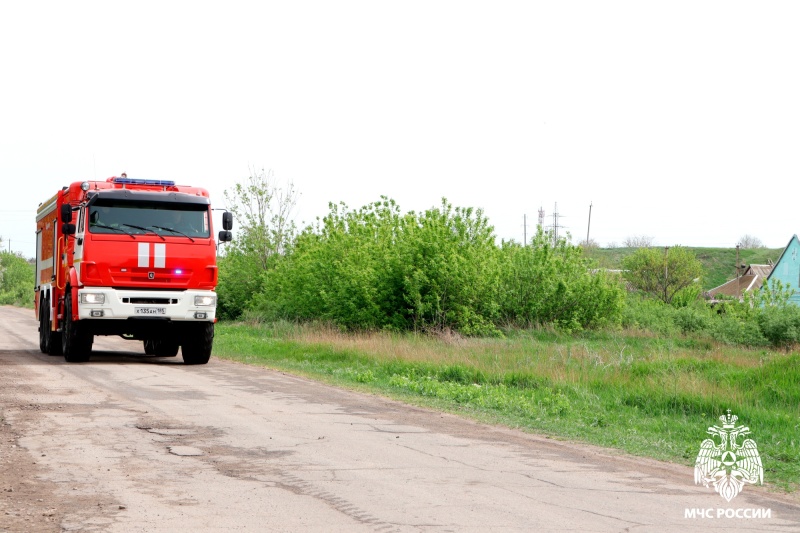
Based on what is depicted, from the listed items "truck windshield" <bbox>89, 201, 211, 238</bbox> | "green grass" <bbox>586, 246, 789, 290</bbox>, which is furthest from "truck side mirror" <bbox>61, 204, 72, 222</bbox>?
"green grass" <bbox>586, 246, 789, 290</bbox>

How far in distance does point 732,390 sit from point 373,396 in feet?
21.7

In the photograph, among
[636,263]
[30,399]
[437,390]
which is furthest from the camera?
[636,263]

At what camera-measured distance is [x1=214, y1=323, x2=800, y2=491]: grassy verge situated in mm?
12297

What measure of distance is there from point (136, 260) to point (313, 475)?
39.7 ft

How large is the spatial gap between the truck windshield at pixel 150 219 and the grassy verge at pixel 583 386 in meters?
3.90

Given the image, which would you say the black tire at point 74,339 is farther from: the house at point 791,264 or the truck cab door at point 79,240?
the house at point 791,264

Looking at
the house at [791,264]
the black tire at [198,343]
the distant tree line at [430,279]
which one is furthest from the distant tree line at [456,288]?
the house at [791,264]

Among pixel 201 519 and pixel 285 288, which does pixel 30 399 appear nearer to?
pixel 201 519

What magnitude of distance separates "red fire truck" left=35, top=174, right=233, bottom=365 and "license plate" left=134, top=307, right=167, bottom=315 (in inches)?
0.8

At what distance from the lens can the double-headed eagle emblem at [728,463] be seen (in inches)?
346

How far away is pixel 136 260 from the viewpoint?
1952 cm

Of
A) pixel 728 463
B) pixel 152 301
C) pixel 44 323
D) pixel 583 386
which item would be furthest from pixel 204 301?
pixel 728 463

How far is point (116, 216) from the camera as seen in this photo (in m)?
19.8

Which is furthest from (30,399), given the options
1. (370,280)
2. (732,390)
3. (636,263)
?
(636,263)
